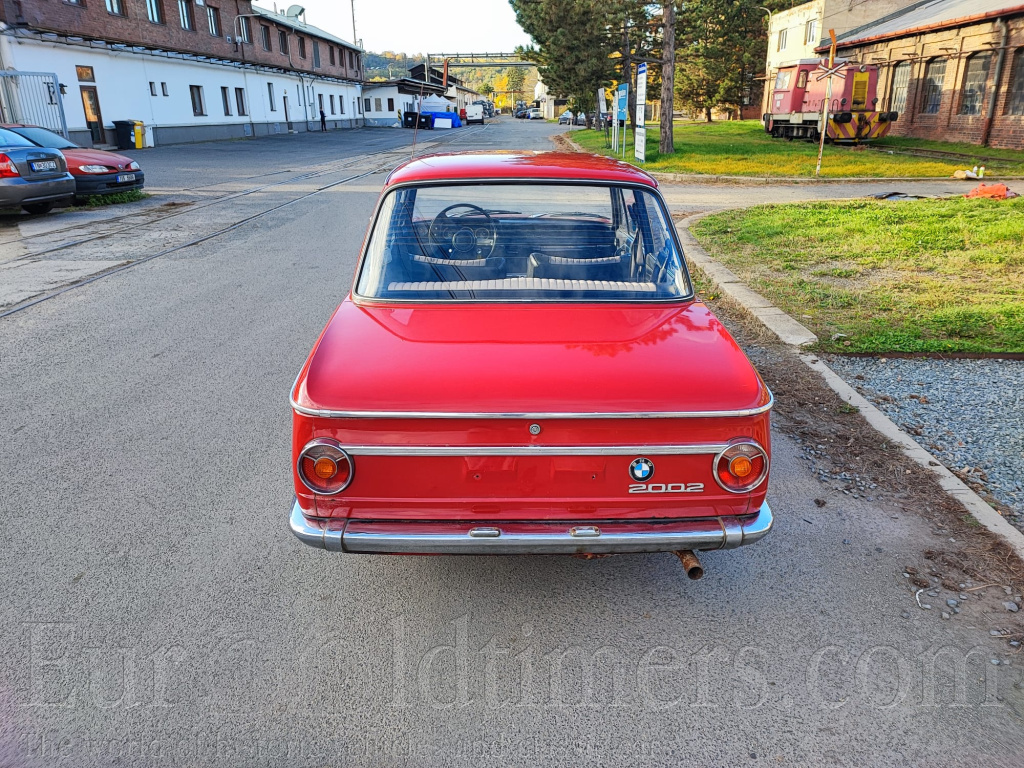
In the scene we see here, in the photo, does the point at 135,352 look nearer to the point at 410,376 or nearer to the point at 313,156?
the point at 410,376

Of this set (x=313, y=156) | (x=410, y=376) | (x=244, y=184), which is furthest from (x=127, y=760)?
(x=313, y=156)

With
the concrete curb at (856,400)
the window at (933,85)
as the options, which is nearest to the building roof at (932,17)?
the window at (933,85)

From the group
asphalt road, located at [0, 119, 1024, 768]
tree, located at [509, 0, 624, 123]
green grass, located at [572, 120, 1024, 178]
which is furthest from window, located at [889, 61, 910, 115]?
asphalt road, located at [0, 119, 1024, 768]

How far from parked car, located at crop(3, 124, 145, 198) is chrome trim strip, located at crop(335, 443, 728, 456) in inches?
531

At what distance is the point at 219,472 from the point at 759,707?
2.92 meters

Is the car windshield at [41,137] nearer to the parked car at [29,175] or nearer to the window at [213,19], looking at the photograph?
the parked car at [29,175]

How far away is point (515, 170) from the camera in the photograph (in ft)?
11.6

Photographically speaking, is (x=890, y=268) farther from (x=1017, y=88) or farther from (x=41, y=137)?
(x=1017, y=88)

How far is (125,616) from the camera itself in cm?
284

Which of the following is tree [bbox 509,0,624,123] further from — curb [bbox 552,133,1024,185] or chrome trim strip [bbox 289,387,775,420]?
chrome trim strip [bbox 289,387,775,420]

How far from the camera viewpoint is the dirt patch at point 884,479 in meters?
3.04

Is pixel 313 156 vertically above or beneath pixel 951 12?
beneath

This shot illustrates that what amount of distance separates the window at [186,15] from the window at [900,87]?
106ft

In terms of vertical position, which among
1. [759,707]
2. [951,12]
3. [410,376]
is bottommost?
[759,707]
